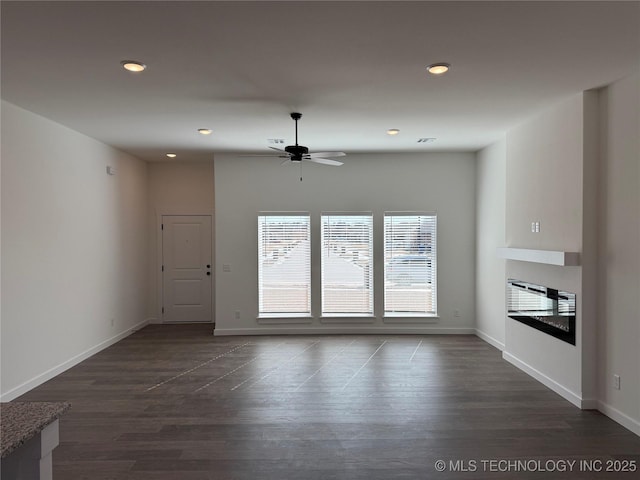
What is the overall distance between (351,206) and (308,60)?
4.06 meters

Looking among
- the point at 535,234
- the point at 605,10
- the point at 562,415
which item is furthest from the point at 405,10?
the point at 562,415

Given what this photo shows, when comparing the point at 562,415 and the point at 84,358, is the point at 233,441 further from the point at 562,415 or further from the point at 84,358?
the point at 84,358

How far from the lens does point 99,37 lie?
2830 mm

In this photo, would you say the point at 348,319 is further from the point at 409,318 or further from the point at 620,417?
the point at 620,417

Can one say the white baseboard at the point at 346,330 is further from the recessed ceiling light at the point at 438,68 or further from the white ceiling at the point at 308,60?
the recessed ceiling light at the point at 438,68

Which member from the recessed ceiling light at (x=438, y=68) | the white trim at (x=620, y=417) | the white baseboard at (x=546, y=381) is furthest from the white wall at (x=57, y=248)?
the white trim at (x=620, y=417)

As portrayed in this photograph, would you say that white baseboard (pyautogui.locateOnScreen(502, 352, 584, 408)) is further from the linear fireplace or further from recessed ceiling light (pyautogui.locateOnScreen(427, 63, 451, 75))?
recessed ceiling light (pyautogui.locateOnScreen(427, 63, 451, 75))

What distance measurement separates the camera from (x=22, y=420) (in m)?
1.47

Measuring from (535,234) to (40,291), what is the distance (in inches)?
225

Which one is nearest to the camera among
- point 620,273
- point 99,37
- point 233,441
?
point 99,37

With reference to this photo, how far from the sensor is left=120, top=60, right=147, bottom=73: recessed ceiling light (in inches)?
128

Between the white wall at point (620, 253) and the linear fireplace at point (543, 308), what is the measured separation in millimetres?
271

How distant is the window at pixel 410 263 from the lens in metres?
7.15

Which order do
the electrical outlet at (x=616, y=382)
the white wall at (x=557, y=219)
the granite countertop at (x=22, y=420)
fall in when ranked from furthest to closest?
1. the white wall at (x=557, y=219)
2. the electrical outlet at (x=616, y=382)
3. the granite countertop at (x=22, y=420)
